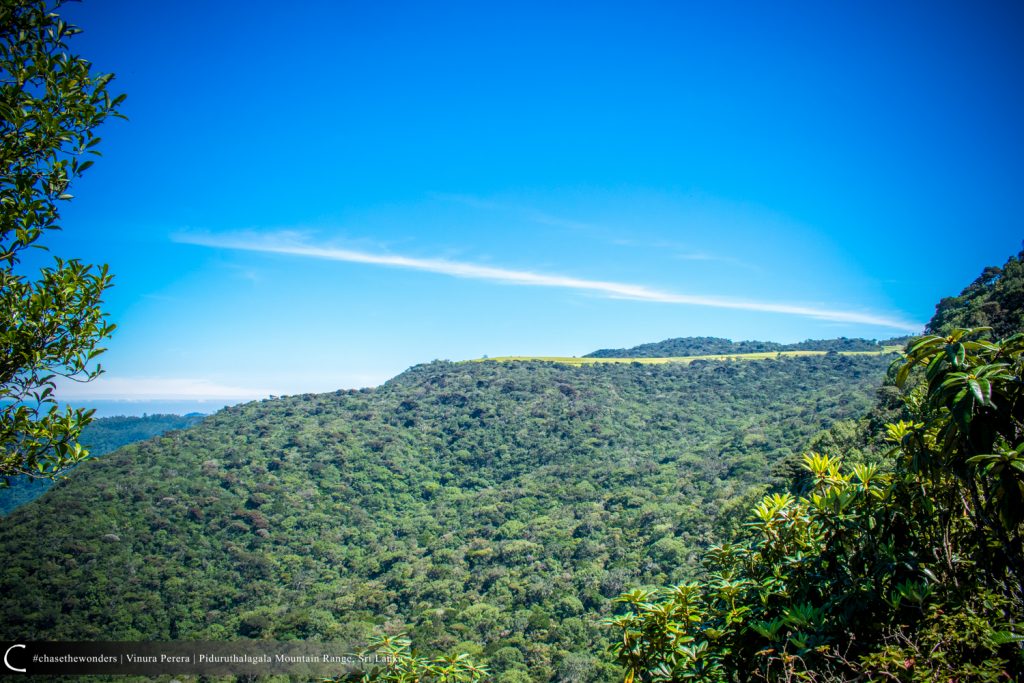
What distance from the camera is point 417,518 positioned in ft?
132


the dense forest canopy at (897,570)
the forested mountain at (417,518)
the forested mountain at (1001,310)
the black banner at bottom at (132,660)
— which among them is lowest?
the forested mountain at (417,518)

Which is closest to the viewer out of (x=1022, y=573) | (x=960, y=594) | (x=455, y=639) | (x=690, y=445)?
(x=1022, y=573)

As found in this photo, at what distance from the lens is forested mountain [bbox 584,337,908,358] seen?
83625mm

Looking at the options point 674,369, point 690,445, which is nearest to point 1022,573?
point 690,445

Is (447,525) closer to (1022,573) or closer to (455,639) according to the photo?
(455,639)

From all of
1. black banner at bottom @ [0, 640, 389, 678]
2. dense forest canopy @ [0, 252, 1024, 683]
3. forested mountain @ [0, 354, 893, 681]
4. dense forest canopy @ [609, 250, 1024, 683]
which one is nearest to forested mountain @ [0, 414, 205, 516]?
forested mountain @ [0, 354, 893, 681]

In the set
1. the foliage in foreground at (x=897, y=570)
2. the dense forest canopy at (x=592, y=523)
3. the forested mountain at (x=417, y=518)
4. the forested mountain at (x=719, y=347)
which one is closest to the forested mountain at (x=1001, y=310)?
the dense forest canopy at (x=592, y=523)

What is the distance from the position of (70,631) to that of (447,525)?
23.4 metres

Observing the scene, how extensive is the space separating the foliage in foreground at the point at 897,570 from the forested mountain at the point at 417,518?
17.0m

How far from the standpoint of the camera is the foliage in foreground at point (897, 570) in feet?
6.98

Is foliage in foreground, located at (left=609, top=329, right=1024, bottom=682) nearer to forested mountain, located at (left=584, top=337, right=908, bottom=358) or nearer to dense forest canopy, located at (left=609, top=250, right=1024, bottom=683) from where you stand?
dense forest canopy, located at (left=609, top=250, right=1024, bottom=683)

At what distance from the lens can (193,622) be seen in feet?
90.0

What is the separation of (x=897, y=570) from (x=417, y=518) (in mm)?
41499

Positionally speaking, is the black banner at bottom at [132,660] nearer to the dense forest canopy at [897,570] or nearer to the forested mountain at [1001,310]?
the dense forest canopy at [897,570]
